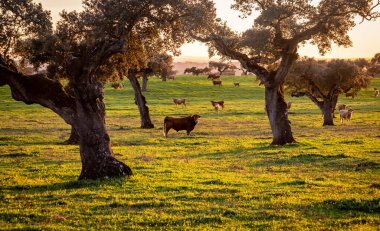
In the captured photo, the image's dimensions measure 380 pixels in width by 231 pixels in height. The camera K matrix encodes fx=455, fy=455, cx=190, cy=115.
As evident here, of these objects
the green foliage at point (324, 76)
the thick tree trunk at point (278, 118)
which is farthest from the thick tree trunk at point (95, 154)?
the green foliage at point (324, 76)

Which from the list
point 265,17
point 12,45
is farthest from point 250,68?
point 12,45

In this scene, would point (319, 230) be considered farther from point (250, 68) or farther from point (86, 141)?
point (250, 68)

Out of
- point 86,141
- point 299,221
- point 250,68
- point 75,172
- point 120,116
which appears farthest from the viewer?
point 120,116

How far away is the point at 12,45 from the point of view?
61.5ft

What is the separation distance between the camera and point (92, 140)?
18453 millimetres

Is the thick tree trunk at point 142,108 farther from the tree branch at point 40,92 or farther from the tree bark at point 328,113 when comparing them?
the tree branch at point 40,92

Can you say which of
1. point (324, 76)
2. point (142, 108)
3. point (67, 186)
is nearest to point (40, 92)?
A: point (67, 186)

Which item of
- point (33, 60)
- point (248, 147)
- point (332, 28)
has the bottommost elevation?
point (248, 147)

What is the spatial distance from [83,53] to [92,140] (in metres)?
3.85

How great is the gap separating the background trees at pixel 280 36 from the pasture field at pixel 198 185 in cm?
350

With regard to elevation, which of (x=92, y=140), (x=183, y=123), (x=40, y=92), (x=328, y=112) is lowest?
(x=183, y=123)

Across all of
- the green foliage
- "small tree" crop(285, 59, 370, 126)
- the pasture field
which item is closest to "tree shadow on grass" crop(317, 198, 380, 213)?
the pasture field

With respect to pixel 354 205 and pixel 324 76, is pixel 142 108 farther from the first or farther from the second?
pixel 354 205

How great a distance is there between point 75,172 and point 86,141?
2.64 metres
